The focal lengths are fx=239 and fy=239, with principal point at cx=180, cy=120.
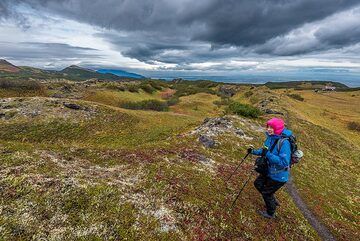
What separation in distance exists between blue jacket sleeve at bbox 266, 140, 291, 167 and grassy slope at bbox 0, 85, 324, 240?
4351mm

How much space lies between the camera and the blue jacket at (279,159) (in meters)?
12.2

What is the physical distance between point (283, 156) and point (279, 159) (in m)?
0.25

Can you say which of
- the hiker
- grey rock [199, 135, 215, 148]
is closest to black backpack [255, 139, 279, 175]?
the hiker

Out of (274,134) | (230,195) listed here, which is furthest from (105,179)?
(274,134)

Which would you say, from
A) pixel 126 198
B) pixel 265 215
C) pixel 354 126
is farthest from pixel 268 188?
pixel 354 126

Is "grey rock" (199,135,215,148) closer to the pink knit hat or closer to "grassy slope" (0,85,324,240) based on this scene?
"grassy slope" (0,85,324,240)

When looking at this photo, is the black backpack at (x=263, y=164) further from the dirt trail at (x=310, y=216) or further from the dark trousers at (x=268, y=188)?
the dirt trail at (x=310, y=216)

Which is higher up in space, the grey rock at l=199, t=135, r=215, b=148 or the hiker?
the hiker

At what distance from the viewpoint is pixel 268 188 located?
45.0ft

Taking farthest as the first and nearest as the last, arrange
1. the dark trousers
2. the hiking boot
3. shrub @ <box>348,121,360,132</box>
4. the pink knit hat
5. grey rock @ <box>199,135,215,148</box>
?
shrub @ <box>348,121,360,132</box>, grey rock @ <box>199,135,215,148</box>, the hiking boot, the dark trousers, the pink knit hat

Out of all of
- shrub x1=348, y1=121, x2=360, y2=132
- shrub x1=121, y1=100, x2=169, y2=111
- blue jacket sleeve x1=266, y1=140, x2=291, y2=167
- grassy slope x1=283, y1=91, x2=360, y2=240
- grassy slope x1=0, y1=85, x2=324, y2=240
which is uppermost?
blue jacket sleeve x1=266, y1=140, x2=291, y2=167

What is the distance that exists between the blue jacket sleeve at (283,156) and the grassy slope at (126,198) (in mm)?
4351

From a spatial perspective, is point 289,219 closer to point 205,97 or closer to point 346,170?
point 346,170

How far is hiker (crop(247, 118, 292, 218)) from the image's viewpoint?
12312 mm
